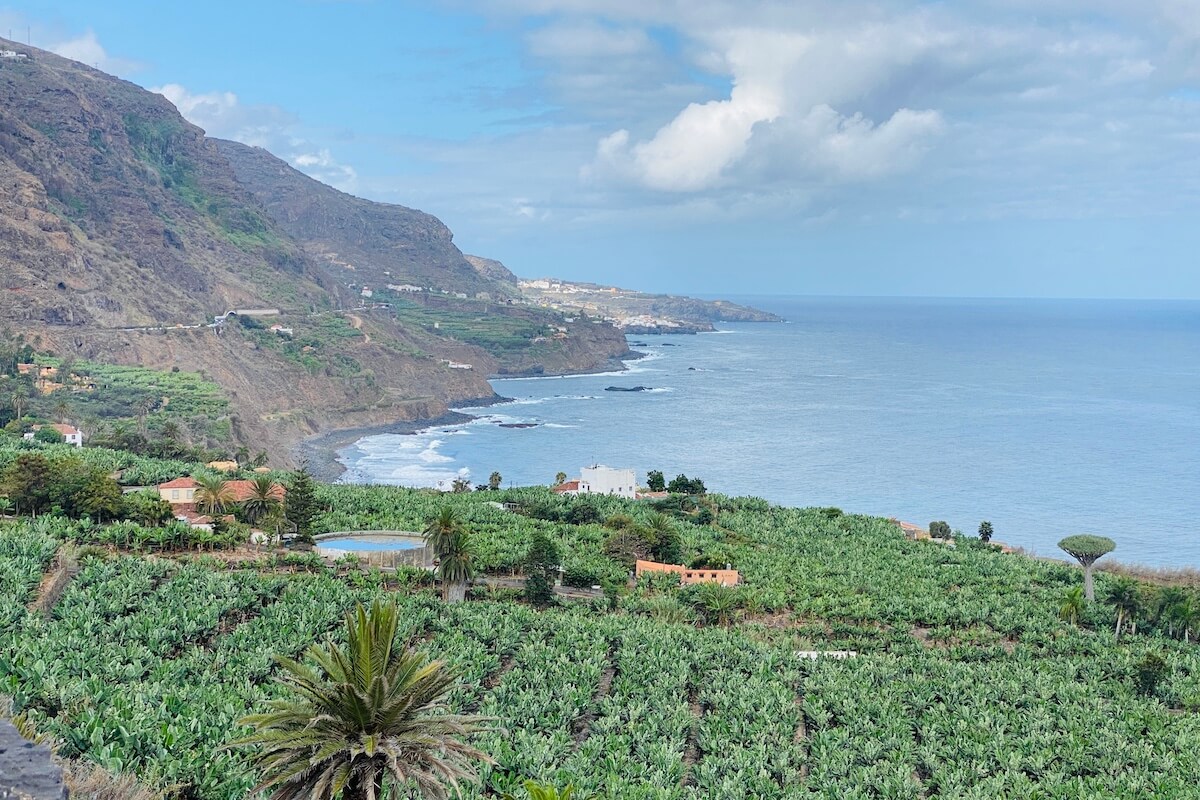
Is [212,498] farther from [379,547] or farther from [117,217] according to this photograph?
[117,217]

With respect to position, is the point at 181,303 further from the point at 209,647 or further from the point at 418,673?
the point at 418,673

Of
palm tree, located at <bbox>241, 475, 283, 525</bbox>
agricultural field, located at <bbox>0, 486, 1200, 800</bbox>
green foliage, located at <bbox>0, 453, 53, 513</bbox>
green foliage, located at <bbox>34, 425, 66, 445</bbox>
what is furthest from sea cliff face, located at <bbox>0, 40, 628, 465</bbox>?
agricultural field, located at <bbox>0, 486, 1200, 800</bbox>

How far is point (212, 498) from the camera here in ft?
142

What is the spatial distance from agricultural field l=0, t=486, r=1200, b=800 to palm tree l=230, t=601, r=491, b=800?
1.44 meters

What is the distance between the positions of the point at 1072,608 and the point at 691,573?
13513 mm

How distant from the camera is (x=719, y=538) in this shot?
47.8 m

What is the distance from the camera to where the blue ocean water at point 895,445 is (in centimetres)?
8188

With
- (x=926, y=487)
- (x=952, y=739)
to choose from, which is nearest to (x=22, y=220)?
(x=926, y=487)

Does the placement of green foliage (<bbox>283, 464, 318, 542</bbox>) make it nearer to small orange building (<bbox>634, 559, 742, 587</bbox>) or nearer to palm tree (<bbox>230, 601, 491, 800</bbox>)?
small orange building (<bbox>634, 559, 742, 587</bbox>)

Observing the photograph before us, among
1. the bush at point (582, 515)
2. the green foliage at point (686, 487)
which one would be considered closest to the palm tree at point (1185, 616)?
the bush at point (582, 515)

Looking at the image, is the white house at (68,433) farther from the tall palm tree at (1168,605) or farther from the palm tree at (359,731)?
the palm tree at (359,731)

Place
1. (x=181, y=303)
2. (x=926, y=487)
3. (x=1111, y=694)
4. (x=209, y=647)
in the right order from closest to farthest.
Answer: (x=209, y=647), (x=1111, y=694), (x=926, y=487), (x=181, y=303)

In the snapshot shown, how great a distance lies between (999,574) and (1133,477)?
193 ft

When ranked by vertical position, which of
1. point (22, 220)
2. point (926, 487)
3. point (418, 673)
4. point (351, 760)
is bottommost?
point (926, 487)
